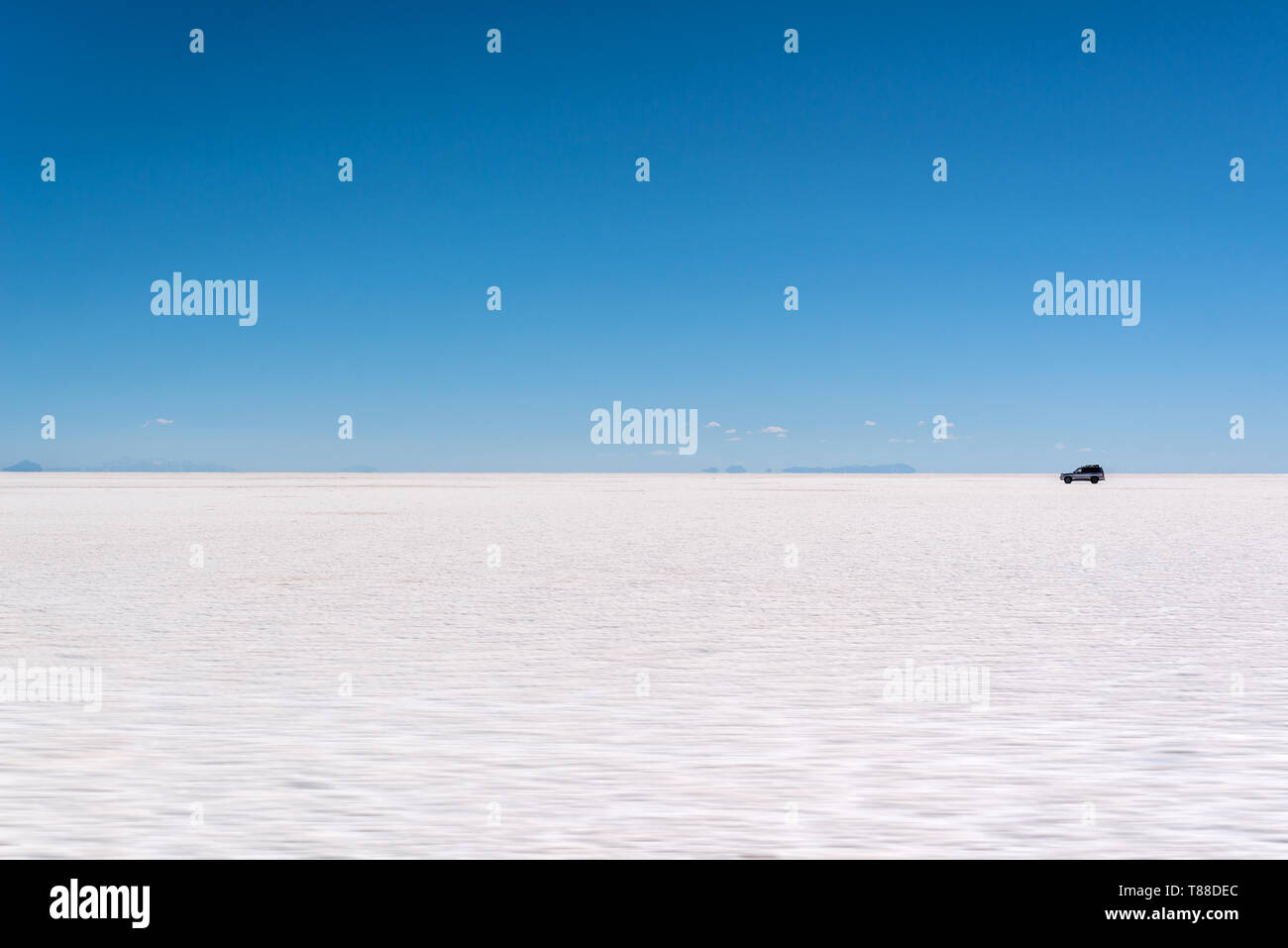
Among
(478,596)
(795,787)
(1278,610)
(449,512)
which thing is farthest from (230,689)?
(449,512)

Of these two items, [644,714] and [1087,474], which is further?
[1087,474]

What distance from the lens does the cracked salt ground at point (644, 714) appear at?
4.56m

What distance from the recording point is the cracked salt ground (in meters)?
4.56

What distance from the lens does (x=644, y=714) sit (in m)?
6.70

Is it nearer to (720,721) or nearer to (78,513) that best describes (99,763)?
(720,721)
